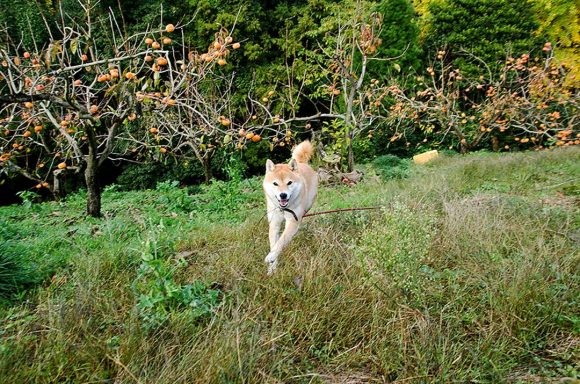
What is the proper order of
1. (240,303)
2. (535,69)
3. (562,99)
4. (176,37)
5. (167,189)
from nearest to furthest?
(240,303) < (167,189) < (562,99) < (535,69) < (176,37)

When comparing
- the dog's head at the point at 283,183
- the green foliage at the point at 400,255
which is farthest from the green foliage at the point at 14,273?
the green foliage at the point at 400,255

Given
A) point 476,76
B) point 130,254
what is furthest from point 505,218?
point 476,76

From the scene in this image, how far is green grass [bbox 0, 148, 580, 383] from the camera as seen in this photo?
2580mm

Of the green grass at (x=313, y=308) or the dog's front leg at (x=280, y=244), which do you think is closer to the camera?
the green grass at (x=313, y=308)

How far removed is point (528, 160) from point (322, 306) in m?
7.82

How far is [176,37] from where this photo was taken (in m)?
15.8

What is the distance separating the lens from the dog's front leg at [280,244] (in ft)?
12.5

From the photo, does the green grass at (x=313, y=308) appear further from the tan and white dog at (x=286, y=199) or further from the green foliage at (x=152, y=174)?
the green foliage at (x=152, y=174)

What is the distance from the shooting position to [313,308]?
124 inches

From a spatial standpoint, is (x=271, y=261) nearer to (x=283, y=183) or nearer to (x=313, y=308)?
(x=313, y=308)

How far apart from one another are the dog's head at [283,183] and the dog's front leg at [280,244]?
215 millimetres

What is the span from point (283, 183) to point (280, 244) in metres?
0.85

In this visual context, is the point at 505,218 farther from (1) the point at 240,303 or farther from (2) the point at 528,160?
(2) the point at 528,160

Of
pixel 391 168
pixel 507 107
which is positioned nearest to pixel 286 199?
pixel 391 168
